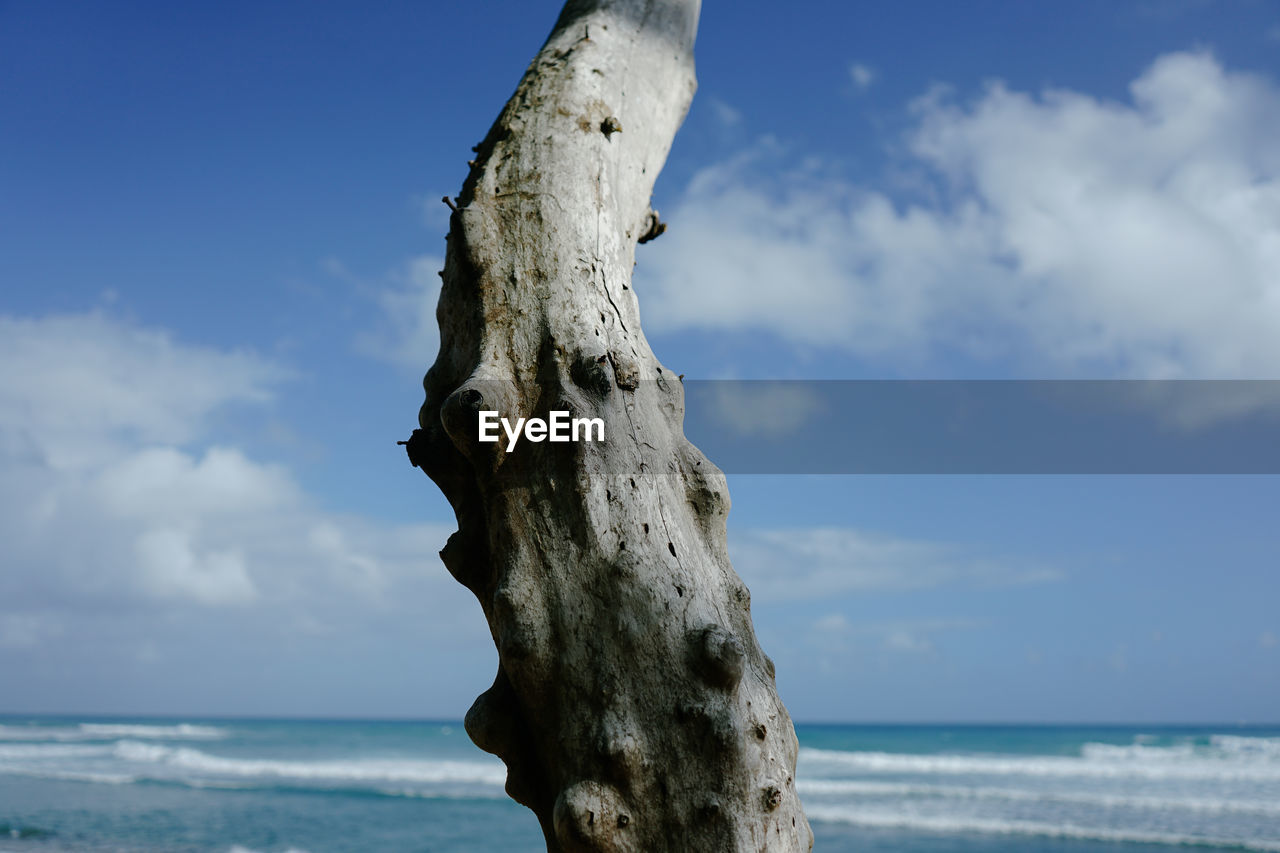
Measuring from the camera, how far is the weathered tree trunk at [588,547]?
1.30m

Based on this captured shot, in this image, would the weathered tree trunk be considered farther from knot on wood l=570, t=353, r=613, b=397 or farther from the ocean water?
the ocean water

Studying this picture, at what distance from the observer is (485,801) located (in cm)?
1154

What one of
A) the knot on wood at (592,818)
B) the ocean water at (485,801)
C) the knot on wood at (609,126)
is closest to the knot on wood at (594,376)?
the knot on wood at (592,818)

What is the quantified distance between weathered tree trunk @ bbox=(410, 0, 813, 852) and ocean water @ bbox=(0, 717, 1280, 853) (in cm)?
777

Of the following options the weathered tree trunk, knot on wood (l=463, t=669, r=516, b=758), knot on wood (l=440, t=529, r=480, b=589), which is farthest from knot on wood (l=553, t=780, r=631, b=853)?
knot on wood (l=440, t=529, r=480, b=589)

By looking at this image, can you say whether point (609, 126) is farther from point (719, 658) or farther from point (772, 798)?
point (772, 798)

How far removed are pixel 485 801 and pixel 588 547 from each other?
1134cm

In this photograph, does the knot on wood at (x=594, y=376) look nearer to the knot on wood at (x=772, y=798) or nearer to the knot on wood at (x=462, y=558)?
the knot on wood at (x=462, y=558)

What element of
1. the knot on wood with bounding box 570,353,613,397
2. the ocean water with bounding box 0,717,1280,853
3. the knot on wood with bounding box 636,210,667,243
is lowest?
the ocean water with bounding box 0,717,1280,853

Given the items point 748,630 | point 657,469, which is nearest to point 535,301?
point 657,469

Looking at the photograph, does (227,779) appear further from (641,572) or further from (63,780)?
(641,572)

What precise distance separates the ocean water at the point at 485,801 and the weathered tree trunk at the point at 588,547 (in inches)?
306

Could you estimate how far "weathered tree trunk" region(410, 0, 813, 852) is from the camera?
1300 millimetres

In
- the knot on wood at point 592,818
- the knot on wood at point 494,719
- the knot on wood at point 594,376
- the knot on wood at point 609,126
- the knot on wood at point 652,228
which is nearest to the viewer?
the knot on wood at point 592,818
